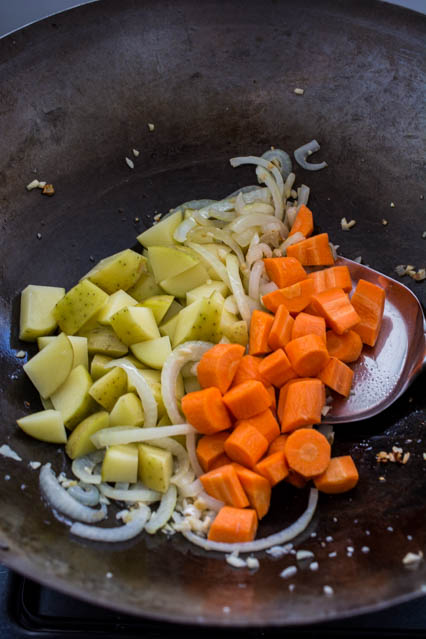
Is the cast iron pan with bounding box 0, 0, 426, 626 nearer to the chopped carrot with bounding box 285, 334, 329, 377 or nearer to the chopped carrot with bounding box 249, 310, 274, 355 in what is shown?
the chopped carrot with bounding box 285, 334, 329, 377

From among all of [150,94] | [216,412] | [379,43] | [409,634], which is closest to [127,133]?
[150,94]

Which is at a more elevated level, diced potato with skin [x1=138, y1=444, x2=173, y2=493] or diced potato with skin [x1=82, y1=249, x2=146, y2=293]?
diced potato with skin [x1=82, y1=249, x2=146, y2=293]

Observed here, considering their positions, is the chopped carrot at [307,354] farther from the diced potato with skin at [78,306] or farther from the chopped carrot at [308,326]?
the diced potato with skin at [78,306]

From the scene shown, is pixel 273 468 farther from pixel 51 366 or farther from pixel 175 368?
pixel 51 366

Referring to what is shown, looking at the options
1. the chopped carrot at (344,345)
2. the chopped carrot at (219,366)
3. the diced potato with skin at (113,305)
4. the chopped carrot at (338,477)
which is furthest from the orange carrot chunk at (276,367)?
the diced potato with skin at (113,305)

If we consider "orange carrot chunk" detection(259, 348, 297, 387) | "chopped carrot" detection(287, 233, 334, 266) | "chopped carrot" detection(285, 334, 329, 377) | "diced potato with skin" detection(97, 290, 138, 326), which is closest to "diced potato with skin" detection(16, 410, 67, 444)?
"diced potato with skin" detection(97, 290, 138, 326)
